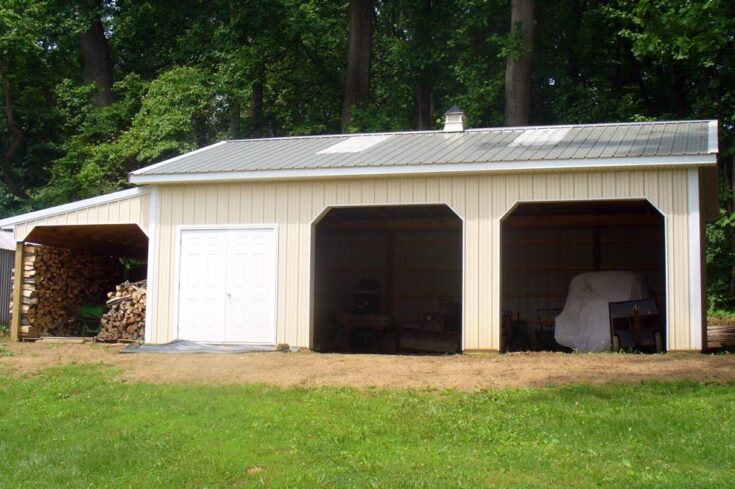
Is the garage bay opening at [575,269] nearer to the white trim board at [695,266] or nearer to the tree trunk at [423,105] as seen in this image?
the white trim board at [695,266]

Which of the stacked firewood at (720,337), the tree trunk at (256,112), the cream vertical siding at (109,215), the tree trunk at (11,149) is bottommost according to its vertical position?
the stacked firewood at (720,337)

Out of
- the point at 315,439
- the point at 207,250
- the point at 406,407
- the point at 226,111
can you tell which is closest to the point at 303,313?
the point at 207,250

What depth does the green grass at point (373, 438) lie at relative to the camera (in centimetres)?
758

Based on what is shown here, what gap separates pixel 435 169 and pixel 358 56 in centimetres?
1388

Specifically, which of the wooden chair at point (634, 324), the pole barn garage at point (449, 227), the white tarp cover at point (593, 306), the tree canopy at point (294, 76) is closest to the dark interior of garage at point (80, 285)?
the pole barn garage at point (449, 227)

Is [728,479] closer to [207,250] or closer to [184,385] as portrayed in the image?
[184,385]

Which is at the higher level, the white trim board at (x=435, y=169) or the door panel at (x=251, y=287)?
the white trim board at (x=435, y=169)

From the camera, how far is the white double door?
15.7m

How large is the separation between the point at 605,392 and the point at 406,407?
2.31 m

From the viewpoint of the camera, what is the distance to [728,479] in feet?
23.3

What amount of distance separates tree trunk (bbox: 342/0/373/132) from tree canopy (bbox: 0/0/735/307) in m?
0.04

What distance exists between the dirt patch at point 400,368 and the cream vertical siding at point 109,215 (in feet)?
9.55

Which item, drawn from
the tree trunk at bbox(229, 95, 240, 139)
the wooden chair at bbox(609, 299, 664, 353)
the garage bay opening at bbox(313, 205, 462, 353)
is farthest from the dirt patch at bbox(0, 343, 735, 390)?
the tree trunk at bbox(229, 95, 240, 139)

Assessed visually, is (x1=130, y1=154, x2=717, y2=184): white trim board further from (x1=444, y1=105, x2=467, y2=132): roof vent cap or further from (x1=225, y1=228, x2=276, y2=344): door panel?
(x1=444, y1=105, x2=467, y2=132): roof vent cap
